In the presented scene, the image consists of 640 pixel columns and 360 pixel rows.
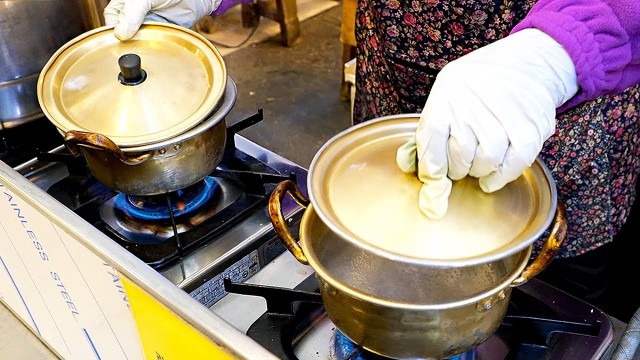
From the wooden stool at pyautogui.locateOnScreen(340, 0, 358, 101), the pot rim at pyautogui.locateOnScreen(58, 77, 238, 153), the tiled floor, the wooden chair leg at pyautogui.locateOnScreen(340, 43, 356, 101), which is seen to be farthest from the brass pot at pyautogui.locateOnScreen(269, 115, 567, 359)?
the wooden chair leg at pyautogui.locateOnScreen(340, 43, 356, 101)

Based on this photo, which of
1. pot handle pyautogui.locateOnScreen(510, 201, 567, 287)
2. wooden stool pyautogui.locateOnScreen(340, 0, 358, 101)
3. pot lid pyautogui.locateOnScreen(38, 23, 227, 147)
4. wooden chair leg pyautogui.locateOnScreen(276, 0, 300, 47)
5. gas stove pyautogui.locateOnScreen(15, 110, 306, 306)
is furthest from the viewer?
wooden chair leg pyautogui.locateOnScreen(276, 0, 300, 47)

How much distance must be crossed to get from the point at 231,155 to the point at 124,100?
37 centimetres

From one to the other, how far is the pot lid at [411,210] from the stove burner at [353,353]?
28cm

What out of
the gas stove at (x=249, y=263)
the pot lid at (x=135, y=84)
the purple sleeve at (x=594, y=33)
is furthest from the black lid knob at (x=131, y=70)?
the purple sleeve at (x=594, y=33)

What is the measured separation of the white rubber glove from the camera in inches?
45.1

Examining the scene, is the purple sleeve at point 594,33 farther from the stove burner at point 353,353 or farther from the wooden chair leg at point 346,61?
the wooden chair leg at point 346,61

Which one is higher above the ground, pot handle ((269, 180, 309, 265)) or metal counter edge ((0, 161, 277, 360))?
metal counter edge ((0, 161, 277, 360))

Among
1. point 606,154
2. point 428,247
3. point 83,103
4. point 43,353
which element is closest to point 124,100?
point 83,103

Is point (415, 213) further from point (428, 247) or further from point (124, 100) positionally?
point (124, 100)

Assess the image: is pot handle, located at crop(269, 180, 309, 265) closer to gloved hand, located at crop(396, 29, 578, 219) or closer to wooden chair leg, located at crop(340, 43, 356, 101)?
gloved hand, located at crop(396, 29, 578, 219)

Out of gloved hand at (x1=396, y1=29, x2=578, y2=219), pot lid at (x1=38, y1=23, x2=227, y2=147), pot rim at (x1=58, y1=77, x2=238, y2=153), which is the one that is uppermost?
gloved hand at (x1=396, y1=29, x2=578, y2=219)

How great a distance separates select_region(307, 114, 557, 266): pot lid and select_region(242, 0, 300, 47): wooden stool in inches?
119

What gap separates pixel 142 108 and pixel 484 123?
0.58 meters

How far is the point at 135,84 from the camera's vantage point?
3.44 feet
